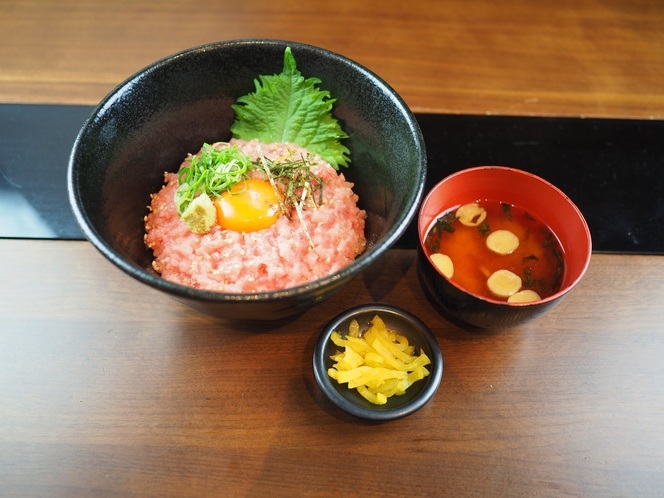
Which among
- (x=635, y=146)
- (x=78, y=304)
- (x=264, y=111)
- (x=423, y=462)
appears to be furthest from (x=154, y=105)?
(x=635, y=146)

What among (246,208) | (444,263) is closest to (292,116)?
(246,208)

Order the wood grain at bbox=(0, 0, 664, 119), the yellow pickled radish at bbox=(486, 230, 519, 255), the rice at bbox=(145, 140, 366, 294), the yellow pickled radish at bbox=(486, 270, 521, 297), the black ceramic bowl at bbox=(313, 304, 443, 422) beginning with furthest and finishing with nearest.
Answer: the wood grain at bbox=(0, 0, 664, 119)
the yellow pickled radish at bbox=(486, 230, 519, 255)
the yellow pickled radish at bbox=(486, 270, 521, 297)
the rice at bbox=(145, 140, 366, 294)
the black ceramic bowl at bbox=(313, 304, 443, 422)

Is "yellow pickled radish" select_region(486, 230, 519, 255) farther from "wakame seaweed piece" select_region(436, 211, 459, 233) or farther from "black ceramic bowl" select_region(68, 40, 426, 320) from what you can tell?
"black ceramic bowl" select_region(68, 40, 426, 320)

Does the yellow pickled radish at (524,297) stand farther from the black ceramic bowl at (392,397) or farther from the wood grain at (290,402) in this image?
the black ceramic bowl at (392,397)

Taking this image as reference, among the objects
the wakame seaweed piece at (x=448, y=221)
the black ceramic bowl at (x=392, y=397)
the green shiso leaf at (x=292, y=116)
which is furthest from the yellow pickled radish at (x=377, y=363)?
the green shiso leaf at (x=292, y=116)

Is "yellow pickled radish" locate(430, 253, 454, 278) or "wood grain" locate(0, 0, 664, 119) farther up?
"wood grain" locate(0, 0, 664, 119)

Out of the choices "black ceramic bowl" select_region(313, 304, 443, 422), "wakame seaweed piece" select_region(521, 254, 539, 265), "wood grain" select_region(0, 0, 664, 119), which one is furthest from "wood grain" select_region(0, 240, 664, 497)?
"wood grain" select_region(0, 0, 664, 119)
